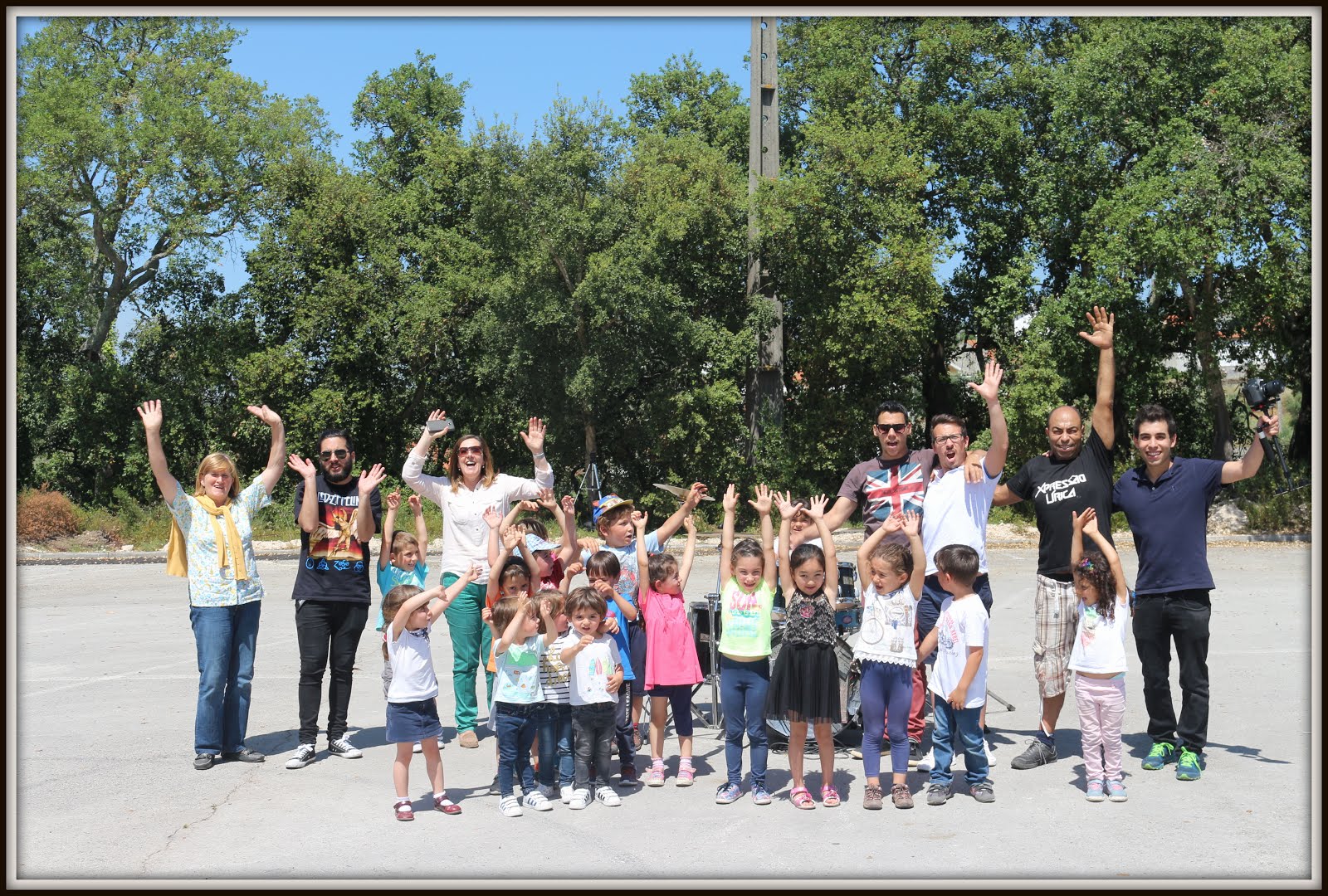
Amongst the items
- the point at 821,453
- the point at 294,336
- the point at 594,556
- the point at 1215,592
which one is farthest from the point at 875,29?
the point at 594,556

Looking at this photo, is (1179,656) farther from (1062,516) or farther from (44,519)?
(44,519)

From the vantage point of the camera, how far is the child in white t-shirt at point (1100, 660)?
6.30 metres

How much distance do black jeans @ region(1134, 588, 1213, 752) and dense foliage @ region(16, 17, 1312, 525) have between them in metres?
16.9

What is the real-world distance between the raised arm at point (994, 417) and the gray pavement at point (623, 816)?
1750 mm

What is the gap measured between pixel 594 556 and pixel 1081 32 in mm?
25414

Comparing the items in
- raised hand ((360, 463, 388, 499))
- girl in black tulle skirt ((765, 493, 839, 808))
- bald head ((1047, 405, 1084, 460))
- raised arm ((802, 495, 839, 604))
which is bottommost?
girl in black tulle skirt ((765, 493, 839, 808))

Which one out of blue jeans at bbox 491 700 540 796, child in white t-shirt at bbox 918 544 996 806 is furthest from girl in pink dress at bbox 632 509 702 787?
child in white t-shirt at bbox 918 544 996 806

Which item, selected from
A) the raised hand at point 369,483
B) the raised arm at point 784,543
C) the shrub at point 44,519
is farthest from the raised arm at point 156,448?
the shrub at point 44,519

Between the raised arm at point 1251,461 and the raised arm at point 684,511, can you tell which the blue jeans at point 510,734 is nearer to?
the raised arm at point 684,511

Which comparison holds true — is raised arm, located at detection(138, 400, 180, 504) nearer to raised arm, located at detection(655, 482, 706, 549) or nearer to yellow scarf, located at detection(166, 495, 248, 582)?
yellow scarf, located at detection(166, 495, 248, 582)

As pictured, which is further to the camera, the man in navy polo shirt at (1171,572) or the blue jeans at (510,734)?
the man in navy polo shirt at (1171,572)

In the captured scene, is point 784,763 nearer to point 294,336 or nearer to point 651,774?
point 651,774

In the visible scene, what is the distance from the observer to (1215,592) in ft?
47.9

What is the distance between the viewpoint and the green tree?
27.0 m
